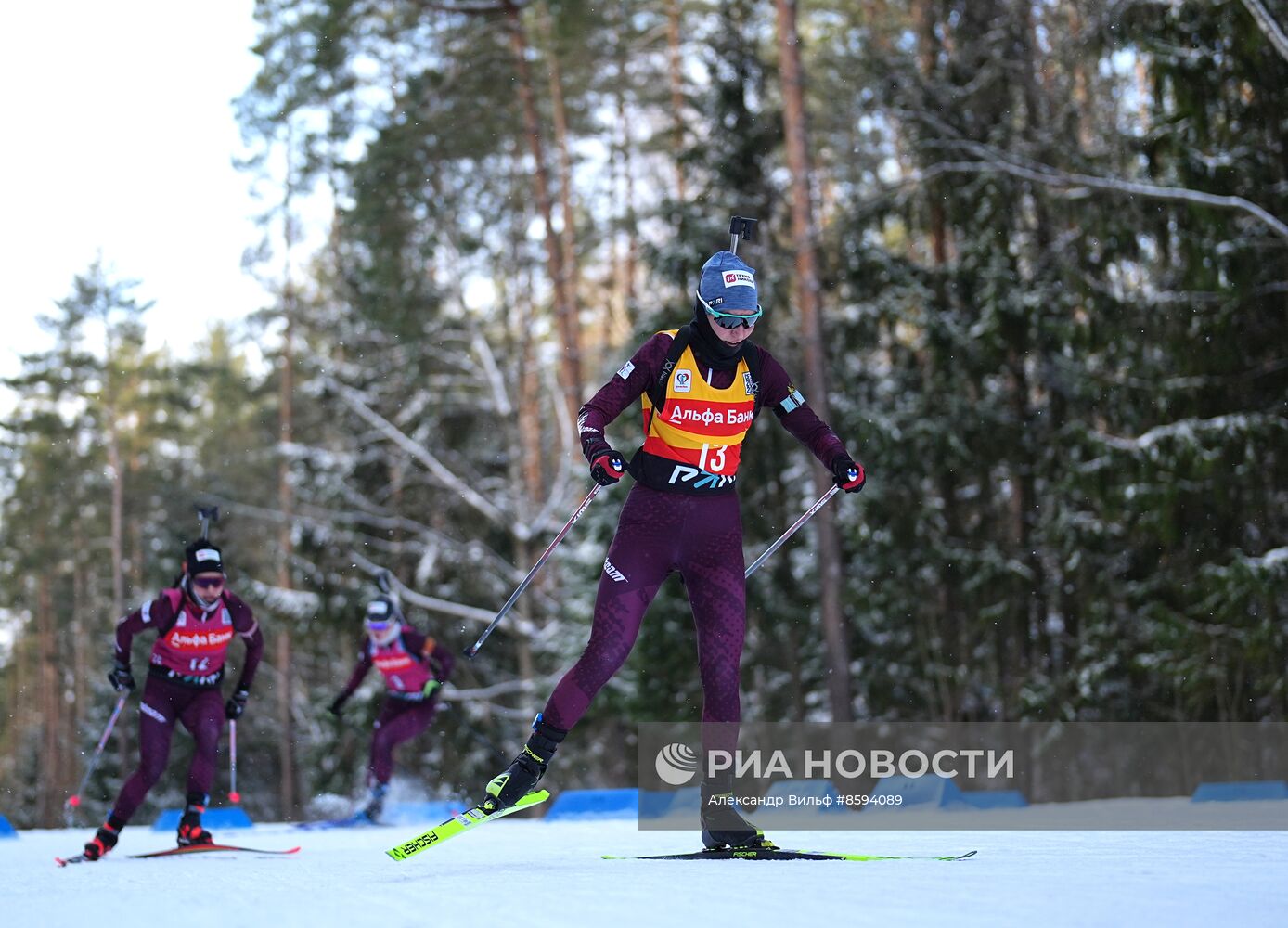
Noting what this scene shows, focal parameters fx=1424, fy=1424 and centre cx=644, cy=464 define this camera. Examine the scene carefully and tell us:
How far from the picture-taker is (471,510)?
83.4ft

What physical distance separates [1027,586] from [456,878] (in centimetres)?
1442

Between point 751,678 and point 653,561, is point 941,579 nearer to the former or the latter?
point 751,678

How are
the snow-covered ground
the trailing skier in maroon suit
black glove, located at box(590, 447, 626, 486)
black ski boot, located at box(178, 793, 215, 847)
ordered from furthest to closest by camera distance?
black ski boot, located at box(178, 793, 215, 847), the trailing skier in maroon suit, black glove, located at box(590, 447, 626, 486), the snow-covered ground

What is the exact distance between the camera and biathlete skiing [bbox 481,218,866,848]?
4938 mm

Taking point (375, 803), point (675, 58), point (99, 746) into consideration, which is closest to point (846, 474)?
point (99, 746)

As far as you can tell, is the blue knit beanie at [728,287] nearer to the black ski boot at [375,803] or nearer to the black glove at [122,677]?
the black glove at [122,677]

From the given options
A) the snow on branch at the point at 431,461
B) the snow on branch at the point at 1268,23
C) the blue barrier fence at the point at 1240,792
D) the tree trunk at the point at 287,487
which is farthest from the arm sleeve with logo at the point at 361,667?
the tree trunk at the point at 287,487

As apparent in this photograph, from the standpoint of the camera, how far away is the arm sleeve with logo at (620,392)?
492 cm

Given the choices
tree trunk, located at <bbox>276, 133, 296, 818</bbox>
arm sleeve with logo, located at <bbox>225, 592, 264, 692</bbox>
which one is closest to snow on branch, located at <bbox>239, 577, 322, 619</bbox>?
tree trunk, located at <bbox>276, 133, 296, 818</bbox>

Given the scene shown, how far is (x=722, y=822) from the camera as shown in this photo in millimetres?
5020

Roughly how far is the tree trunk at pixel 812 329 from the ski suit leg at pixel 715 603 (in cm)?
1089

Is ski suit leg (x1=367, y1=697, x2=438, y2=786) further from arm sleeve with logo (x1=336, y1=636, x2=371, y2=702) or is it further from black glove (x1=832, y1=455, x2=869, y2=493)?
black glove (x1=832, y1=455, x2=869, y2=493)

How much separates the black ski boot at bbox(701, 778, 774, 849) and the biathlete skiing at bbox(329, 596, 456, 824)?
6898 millimetres

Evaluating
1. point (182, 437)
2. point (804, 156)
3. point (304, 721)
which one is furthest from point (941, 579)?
point (182, 437)
